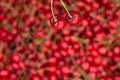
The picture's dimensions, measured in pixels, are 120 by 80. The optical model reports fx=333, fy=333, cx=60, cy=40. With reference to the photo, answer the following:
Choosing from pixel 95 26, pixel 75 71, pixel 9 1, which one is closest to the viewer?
pixel 75 71

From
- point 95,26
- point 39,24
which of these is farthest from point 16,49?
point 95,26

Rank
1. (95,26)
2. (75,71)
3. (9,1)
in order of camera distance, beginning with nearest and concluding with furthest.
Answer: (75,71) → (95,26) → (9,1)

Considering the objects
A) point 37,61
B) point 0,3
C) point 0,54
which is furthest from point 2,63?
point 0,3

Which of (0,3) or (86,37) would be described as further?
(0,3)

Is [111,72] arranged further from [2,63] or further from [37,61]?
[2,63]

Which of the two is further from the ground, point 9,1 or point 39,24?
point 9,1

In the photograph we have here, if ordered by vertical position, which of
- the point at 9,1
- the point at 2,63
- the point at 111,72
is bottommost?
the point at 111,72
